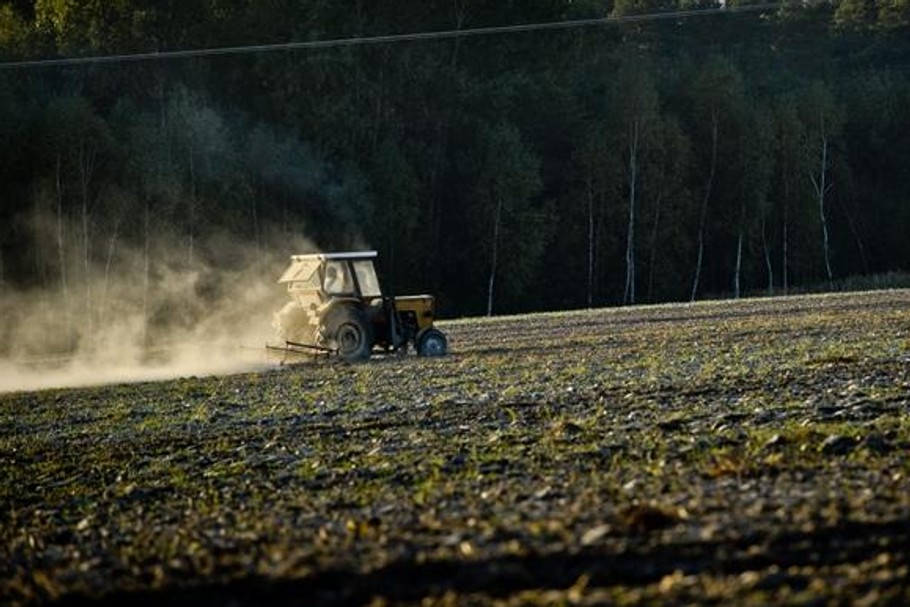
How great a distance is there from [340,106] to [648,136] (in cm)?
1792

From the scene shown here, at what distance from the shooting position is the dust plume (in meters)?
51.3

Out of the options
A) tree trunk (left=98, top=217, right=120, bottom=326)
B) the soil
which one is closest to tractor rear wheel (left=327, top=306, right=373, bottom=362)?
the soil

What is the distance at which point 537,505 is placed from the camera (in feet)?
37.1

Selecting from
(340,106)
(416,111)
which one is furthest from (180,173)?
(416,111)

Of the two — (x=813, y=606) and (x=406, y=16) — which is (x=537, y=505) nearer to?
(x=813, y=606)

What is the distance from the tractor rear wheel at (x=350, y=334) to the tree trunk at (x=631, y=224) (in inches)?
1854

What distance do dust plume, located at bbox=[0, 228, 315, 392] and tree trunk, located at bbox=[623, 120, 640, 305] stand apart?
747 inches

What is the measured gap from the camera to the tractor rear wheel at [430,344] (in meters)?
32.7

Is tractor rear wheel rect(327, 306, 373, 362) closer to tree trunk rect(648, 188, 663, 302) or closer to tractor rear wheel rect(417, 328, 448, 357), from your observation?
tractor rear wheel rect(417, 328, 448, 357)

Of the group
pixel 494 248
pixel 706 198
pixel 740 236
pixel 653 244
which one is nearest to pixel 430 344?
pixel 494 248

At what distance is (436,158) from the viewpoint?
7488 cm

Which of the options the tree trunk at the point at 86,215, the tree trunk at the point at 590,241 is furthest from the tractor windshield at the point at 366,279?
the tree trunk at the point at 590,241

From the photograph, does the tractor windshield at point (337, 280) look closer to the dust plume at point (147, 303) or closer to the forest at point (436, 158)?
the dust plume at point (147, 303)

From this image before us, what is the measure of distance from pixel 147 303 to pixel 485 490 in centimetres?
5081
